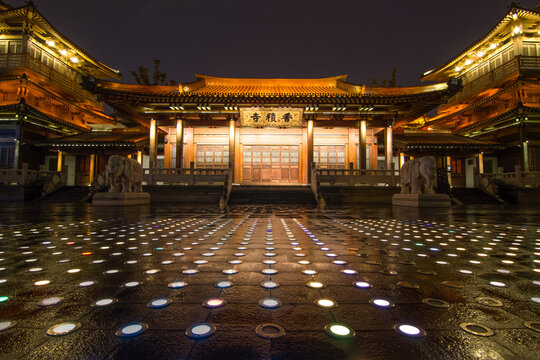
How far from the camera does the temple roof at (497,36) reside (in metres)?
16.3

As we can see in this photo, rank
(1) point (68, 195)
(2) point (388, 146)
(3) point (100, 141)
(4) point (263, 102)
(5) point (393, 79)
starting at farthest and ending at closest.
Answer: (5) point (393, 79)
(3) point (100, 141)
(2) point (388, 146)
(4) point (263, 102)
(1) point (68, 195)

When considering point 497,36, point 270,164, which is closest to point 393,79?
point 497,36

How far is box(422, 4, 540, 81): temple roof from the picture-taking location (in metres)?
16.3

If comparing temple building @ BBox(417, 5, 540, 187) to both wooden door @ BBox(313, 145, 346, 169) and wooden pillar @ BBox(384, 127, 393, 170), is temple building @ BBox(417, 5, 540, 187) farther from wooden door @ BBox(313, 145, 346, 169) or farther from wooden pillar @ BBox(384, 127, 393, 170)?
wooden door @ BBox(313, 145, 346, 169)

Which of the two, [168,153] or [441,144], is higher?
[441,144]

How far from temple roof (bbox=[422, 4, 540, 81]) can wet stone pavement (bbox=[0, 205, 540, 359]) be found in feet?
70.5

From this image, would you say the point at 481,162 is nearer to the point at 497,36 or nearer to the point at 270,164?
the point at 497,36

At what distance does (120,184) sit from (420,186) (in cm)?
1157

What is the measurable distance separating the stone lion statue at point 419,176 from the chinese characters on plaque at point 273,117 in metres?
6.85

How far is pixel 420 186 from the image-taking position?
9.70 meters

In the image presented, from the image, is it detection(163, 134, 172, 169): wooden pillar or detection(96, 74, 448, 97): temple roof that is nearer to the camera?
detection(96, 74, 448, 97): temple roof

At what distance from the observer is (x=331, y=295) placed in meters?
1.69

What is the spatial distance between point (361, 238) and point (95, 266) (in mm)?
3298

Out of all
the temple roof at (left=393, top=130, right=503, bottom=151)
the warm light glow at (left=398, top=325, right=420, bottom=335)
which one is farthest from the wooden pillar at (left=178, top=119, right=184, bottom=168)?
the warm light glow at (left=398, top=325, right=420, bottom=335)
